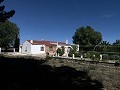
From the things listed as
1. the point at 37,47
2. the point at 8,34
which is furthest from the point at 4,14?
the point at 8,34

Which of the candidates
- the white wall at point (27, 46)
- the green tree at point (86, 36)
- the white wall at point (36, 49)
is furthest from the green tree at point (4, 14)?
the green tree at point (86, 36)

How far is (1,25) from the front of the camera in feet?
215

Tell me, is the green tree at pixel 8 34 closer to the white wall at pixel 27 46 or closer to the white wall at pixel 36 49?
the white wall at pixel 27 46

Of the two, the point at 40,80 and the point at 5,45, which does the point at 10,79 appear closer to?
the point at 40,80

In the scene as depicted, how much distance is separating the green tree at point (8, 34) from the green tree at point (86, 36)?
20.1 m

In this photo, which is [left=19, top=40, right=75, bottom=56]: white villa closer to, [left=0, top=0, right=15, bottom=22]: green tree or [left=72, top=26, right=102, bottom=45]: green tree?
[left=72, top=26, right=102, bottom=45]: green tree

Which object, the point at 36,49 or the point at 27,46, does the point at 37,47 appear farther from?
the point at 27,46

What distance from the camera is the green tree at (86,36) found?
72.8 metres

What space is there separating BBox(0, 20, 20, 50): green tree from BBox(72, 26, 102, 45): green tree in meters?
20.1

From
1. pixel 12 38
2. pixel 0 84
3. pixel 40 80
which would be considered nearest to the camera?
pixel 0 84

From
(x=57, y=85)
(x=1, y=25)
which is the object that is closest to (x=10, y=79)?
(x=57, y=85)

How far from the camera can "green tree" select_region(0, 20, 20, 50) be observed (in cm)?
6531

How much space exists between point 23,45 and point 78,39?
20202mm

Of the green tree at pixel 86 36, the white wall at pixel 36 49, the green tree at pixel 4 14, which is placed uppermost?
the green tree at pixel 86 36
